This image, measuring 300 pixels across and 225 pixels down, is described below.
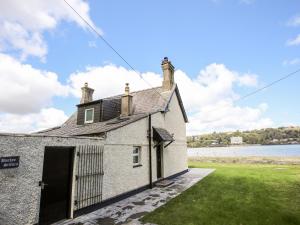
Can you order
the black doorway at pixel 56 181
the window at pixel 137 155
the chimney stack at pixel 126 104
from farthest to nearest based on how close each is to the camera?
the chimney stack at pixel 126 104 < the window at pixel 137 155 < the black doorway at pixel 56 181

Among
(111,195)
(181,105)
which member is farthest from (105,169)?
(181,105)

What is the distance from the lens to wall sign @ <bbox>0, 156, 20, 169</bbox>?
20.9 ft

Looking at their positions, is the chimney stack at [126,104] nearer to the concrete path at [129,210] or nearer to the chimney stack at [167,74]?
the chimney stack at [167,74]

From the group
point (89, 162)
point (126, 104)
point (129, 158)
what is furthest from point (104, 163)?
point (126, 104)

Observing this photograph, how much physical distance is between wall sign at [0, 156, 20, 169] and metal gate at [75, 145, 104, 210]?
2530 millimetres

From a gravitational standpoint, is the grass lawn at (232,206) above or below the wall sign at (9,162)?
below

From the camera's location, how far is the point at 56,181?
9.35 m

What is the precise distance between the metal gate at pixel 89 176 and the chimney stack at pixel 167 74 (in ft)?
34.7

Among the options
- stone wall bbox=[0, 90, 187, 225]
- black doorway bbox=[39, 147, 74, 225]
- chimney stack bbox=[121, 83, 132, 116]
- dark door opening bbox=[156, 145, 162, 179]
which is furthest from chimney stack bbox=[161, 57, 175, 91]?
black doorway bbox=[39, 147, 74, 225]

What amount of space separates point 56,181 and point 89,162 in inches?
67.4

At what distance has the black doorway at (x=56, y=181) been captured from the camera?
8.58 meters

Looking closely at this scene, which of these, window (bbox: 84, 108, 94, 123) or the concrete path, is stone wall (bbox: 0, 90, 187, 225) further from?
window (bbox: 84, 108, 94, 123)

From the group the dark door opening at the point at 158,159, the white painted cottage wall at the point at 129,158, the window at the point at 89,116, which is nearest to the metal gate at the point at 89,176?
the white painted cottage wall at the point at 129,158

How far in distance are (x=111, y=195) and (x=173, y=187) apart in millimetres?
5236
